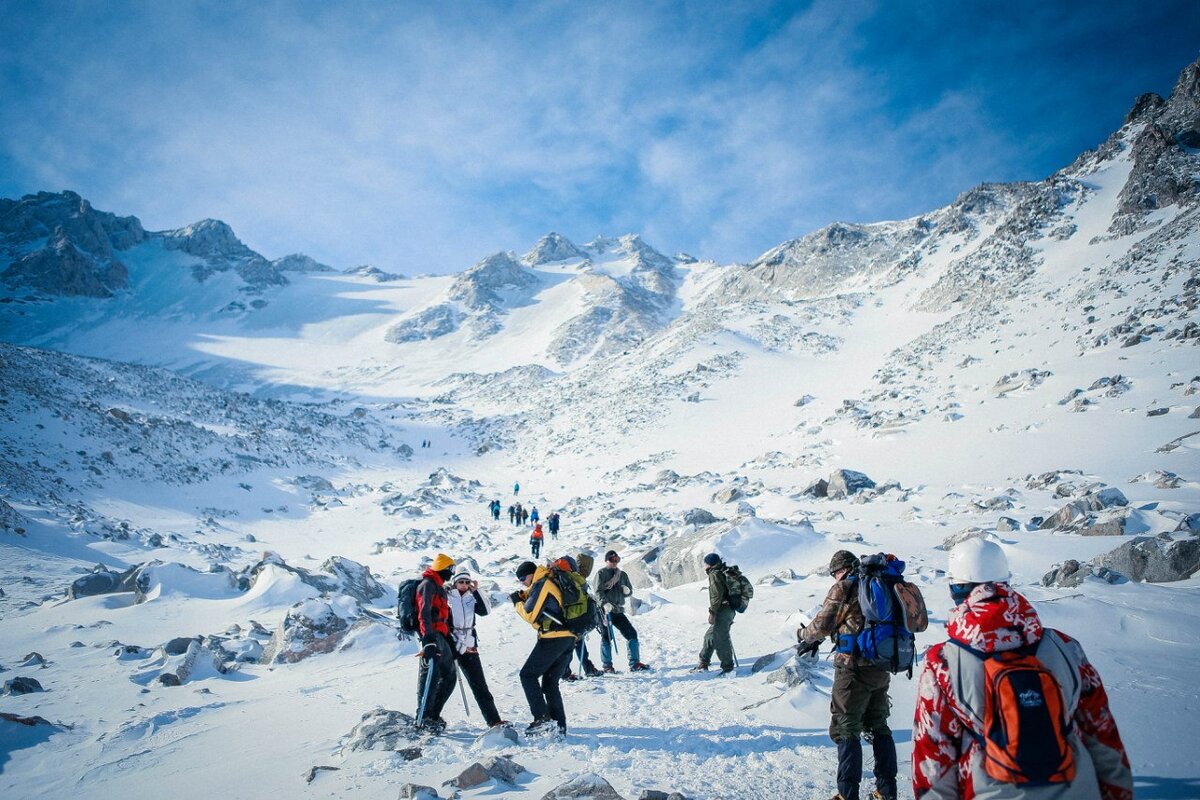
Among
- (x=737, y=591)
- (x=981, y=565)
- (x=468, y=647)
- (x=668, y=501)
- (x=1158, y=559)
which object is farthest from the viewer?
(x=668, y=501)

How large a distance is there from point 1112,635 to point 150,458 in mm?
35986

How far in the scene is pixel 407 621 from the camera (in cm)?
554

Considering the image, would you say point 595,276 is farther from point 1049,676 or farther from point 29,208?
point 29,208

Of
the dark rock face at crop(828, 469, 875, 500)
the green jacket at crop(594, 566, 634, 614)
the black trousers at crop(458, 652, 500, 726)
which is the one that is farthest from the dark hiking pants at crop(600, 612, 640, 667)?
the dark rock face at crop(828, 469, 875, 500)

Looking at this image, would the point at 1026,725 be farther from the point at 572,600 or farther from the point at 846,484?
the point at 846,484

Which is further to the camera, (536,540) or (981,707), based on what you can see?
(536,540)

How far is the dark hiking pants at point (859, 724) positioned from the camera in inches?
155

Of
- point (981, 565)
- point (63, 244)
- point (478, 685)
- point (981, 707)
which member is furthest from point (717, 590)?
point (63, 244)

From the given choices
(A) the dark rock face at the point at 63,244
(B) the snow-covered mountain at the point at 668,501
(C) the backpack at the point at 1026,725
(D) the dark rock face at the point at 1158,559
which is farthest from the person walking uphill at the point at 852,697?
(A) the dark rock face at the point at 63,244

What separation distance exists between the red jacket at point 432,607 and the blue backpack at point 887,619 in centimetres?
402

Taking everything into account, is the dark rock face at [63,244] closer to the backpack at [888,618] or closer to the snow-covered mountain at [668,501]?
the snow-covered mountain at [668,501]

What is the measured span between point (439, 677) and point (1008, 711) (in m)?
5.11

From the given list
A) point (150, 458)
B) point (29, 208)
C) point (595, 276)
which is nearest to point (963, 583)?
point (150, 458)

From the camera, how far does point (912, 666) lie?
3986 millimetres
